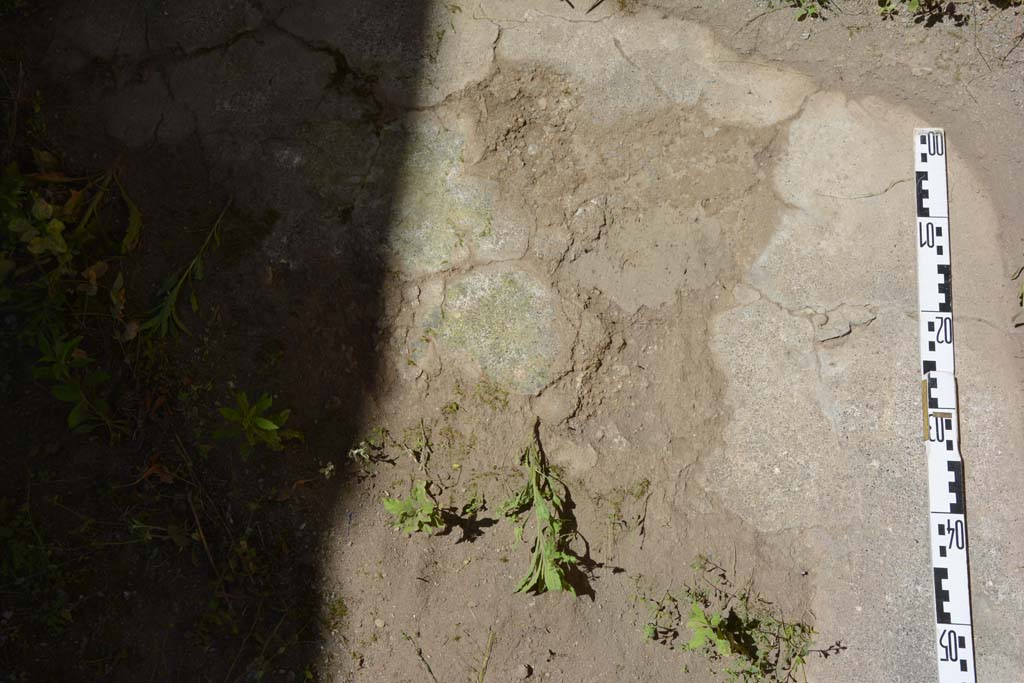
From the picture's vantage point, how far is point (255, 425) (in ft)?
8.95

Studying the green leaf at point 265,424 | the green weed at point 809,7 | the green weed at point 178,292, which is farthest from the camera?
the green weed at point 809,7

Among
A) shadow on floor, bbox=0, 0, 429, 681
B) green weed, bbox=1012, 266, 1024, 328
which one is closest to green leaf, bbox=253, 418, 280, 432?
shadow on floor, bbox=0, 0, 429, 681

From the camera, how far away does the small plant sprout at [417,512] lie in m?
2.74

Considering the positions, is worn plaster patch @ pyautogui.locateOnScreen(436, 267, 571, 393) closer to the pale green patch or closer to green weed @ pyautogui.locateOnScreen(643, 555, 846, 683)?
the pale green patch

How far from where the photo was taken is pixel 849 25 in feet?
9.66

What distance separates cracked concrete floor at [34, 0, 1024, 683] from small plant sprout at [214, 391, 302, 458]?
0.36m

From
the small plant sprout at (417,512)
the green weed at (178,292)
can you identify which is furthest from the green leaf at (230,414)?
the small plant sprout at (417,512)

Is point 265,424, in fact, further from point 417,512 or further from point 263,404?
point 417,512

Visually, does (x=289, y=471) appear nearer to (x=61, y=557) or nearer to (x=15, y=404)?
(x=61, y=557)

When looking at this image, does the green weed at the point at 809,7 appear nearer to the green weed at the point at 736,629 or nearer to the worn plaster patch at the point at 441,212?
the worn plaster patch at the point at 441,212

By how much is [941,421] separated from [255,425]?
8.49 ft

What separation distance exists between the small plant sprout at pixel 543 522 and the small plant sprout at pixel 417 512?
261mm

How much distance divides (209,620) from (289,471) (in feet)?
2.03

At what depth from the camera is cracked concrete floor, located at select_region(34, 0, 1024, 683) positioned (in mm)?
2768
